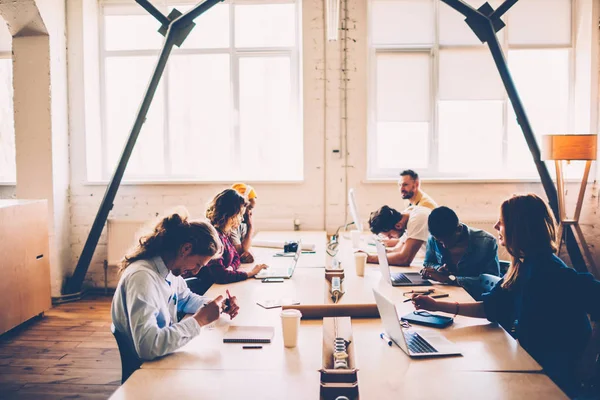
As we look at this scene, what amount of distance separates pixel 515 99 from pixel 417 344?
133 inches

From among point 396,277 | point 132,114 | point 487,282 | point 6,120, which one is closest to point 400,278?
point 396,277

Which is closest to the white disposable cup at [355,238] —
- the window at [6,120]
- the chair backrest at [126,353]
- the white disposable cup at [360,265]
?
the white disposable cup at [360,265]

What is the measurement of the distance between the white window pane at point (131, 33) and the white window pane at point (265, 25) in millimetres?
864

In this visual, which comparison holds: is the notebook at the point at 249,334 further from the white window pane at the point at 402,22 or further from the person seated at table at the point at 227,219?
the white window pane at the point at 402,22

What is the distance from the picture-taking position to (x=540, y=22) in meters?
5.61

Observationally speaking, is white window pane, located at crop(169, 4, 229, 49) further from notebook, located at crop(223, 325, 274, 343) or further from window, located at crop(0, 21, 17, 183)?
notebook, located at crop(223, 325, 274, 343)

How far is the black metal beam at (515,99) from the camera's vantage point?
4750 millimetres

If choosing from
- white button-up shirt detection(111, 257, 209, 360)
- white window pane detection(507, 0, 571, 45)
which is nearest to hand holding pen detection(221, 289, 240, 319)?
white button-up shirt detection(111, 257, 209, 360)

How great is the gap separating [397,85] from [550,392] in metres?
4.30

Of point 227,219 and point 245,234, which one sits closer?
point 227,219

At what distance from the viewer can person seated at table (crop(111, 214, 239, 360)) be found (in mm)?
2055

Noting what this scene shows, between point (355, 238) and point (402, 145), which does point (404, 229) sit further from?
point (402, 145)

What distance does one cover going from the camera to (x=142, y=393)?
5.84 ft

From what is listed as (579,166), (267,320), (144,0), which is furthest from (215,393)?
(579,166)
